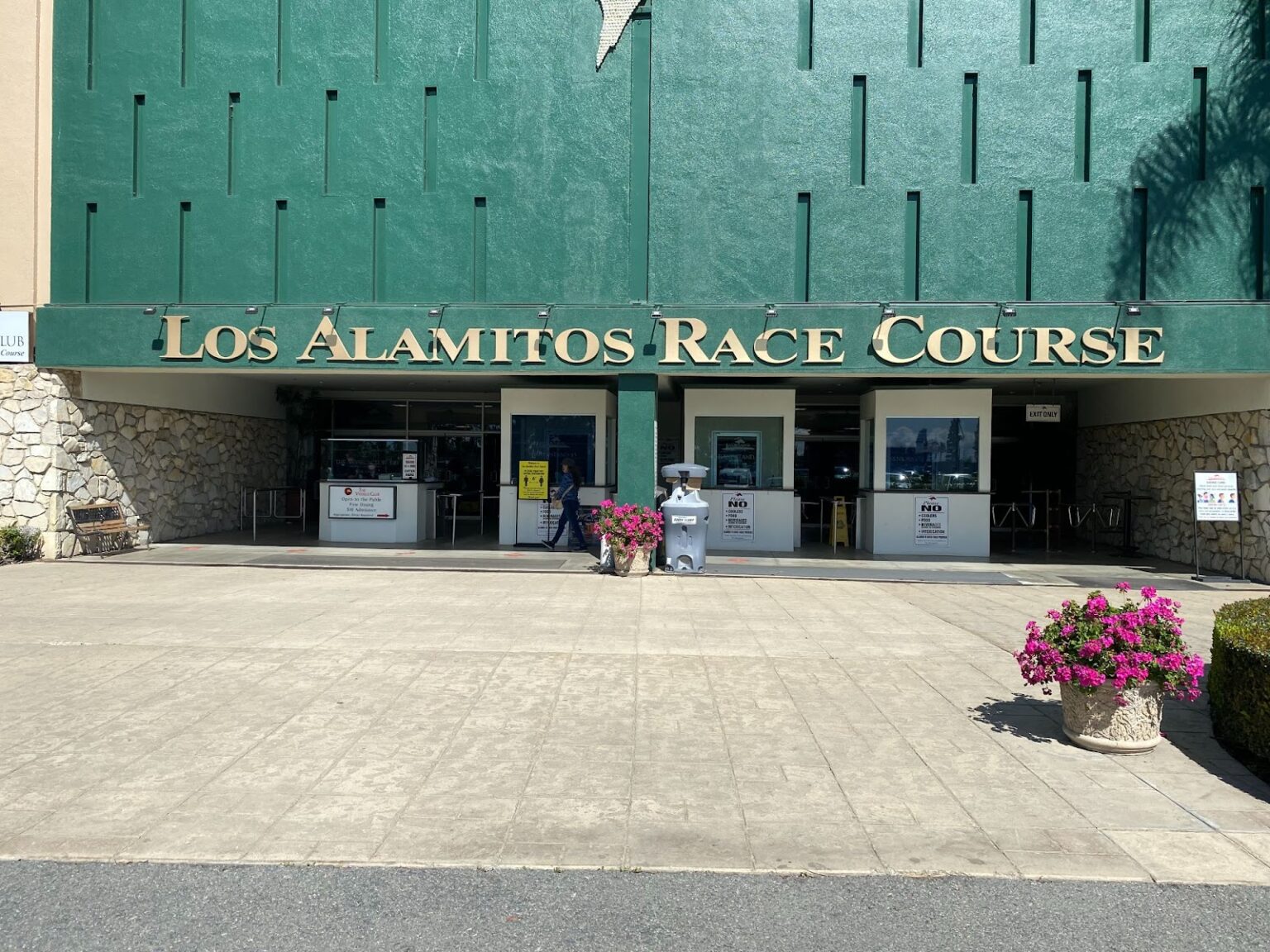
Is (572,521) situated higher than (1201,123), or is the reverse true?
(1201,123)

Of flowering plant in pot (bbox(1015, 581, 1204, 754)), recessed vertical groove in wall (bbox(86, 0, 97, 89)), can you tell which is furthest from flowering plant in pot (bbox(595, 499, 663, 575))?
recessed vertical groove in wall (bbox(86, 0, 97, 89))

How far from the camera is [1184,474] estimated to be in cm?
1728

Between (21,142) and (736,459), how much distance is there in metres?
13.8

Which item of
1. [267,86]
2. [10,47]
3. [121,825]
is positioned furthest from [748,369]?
[10,47]

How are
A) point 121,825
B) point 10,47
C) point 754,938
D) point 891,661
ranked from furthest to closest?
point 10,47 < point 891,661 < point 121,825 < point 754,938

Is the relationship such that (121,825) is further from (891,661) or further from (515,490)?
(515,490)

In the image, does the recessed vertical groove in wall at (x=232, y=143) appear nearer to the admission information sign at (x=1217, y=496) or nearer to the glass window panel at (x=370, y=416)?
the glass window panel at (x=370, y=416)

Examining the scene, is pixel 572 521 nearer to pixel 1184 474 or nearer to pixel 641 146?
pixel 641 146

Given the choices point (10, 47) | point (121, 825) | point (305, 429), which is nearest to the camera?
point (121, 825)

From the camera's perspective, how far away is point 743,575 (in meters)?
14.8

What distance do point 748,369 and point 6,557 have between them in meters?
12.4

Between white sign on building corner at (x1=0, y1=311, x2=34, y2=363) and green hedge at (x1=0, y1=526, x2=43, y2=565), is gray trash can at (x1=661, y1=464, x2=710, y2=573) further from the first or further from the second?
white sign on building corner at (x1=0, y1=311, x2=34, y2=363)

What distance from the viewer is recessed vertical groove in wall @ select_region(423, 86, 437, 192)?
15.7 metres

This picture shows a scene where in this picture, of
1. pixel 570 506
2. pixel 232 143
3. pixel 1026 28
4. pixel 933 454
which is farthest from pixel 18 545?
pixel 1026 28
